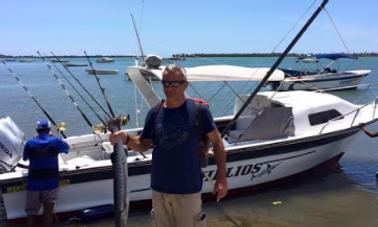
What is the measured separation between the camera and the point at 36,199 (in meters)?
7.24

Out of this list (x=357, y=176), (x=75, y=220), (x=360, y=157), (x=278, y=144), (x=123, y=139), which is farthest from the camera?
(x=360, y=157)

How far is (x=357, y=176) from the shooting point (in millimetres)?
10602

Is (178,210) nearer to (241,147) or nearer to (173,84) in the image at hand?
(173,84)

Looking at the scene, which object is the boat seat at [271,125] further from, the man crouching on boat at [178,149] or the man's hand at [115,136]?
the man's hand at [115,136]

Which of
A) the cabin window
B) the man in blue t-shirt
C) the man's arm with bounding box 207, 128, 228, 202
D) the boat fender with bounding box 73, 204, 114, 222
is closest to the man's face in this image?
the man's arm with bounding box 207, 128, 228, 202

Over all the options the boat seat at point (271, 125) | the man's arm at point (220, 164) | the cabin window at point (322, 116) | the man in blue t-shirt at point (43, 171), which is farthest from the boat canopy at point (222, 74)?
the man's arm at point (220, 164)

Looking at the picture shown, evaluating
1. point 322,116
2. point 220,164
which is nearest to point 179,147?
point 220,164

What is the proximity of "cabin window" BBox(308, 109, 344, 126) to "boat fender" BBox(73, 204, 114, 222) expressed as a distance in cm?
466

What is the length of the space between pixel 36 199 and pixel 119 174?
366cm

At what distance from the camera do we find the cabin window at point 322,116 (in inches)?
392

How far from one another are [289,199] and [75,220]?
4049 millimetres

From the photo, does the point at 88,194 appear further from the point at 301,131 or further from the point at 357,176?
the point at 357,176

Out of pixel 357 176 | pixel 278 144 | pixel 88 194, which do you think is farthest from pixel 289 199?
pixel 88 194

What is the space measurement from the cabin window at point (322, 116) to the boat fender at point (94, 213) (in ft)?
15.3
